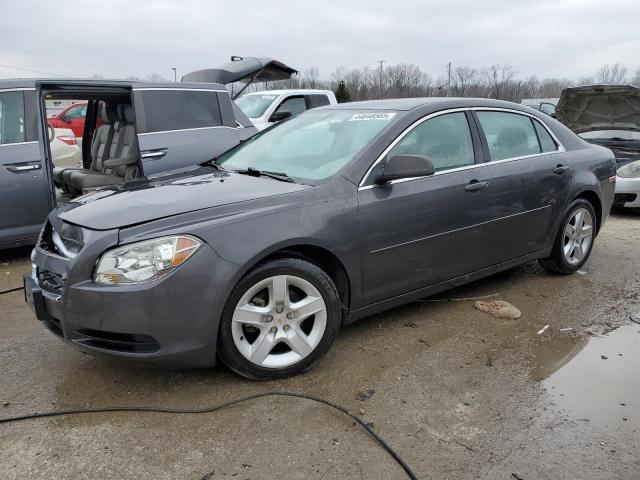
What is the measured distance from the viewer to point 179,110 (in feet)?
19.7

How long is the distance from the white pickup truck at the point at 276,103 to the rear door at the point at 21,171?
5106 mm

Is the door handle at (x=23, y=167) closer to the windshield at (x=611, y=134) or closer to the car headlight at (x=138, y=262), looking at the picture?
the car headlight at (x=138, y=262)

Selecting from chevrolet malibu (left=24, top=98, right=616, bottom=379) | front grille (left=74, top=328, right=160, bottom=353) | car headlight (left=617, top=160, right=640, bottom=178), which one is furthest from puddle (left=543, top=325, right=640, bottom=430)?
car headlight (left=617, top=160, right=640, bottom=178)

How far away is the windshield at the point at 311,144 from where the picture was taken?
3.54m

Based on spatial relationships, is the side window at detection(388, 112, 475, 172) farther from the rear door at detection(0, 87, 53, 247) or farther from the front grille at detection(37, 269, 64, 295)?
the rear door at detection(0, 87, 53, 247)

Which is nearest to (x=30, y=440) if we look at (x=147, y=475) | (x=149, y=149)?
(x=147, y=475)

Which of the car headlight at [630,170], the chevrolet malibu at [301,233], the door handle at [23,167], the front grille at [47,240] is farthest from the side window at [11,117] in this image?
the car headlight at [630,170]

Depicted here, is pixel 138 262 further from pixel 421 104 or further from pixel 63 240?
pixel 421 104

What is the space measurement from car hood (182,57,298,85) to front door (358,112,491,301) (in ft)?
17.7

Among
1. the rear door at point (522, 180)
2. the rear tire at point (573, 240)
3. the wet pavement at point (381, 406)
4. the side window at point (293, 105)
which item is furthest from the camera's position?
the side window at point (293, 105)

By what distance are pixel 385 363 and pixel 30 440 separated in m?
1.91

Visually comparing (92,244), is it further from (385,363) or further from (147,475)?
(385,363)

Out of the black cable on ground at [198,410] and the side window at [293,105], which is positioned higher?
the side window at [293,105]

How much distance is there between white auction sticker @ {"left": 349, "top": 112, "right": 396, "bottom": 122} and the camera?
374 centimetres
